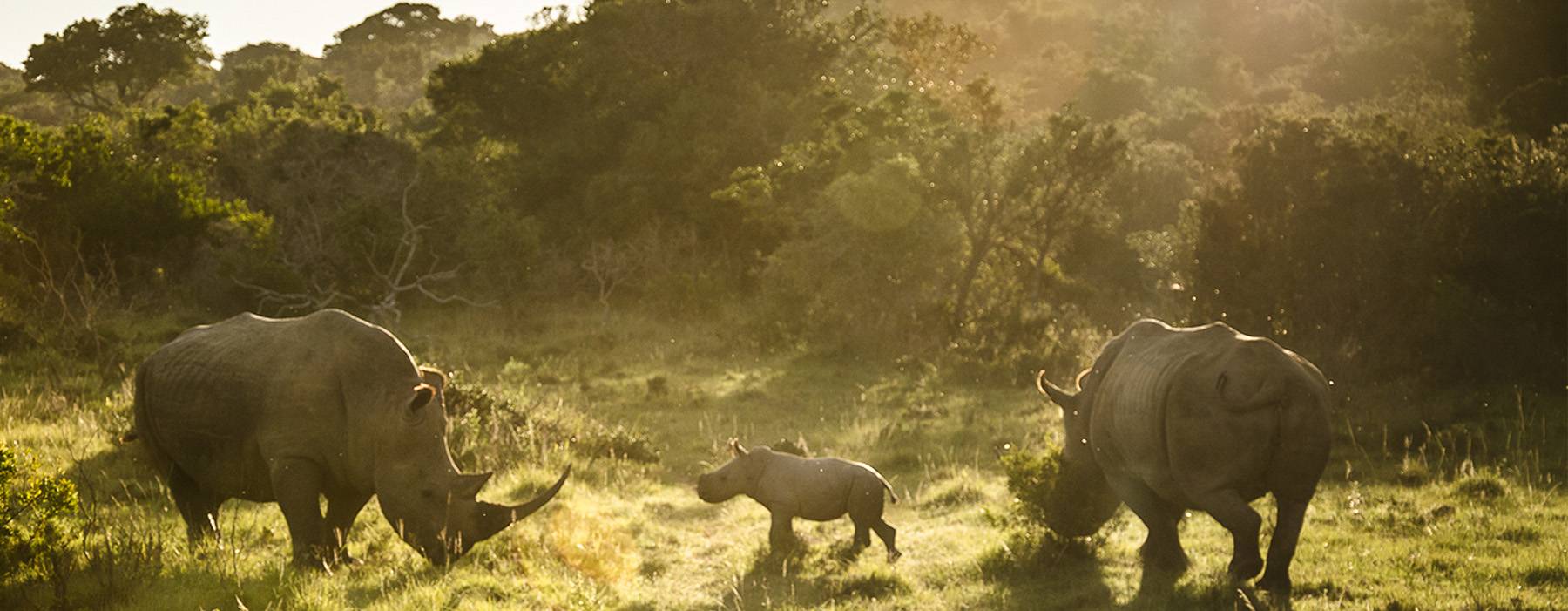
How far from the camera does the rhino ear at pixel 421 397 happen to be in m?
8.49

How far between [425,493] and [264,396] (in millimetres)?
1384

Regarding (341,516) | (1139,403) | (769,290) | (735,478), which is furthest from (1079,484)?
(769,290)

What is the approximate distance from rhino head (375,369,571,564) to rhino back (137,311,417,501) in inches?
11.6

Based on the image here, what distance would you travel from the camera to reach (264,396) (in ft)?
29.2

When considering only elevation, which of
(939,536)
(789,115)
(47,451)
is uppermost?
(789,115)

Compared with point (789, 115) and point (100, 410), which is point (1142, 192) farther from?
point (100, 410)

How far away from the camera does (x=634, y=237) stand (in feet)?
100

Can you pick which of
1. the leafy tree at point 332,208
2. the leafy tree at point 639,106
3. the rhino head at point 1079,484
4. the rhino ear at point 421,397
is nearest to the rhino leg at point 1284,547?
the rhino head at point 1079,484

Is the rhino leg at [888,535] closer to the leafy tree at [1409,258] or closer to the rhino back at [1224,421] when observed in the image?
the rhino back at [1224,421]

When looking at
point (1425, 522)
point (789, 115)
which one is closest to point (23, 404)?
point (1425, 522)

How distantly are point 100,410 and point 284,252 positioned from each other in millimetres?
11477

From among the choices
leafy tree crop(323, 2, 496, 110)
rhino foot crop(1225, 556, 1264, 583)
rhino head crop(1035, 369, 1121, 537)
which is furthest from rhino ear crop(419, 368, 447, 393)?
leafy tree crop(323, 2, 496, 110)

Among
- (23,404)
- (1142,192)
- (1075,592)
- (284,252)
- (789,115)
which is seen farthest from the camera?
(1142,192)

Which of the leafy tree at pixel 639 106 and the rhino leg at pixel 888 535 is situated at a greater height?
the leafy tree at pixel 639 106
